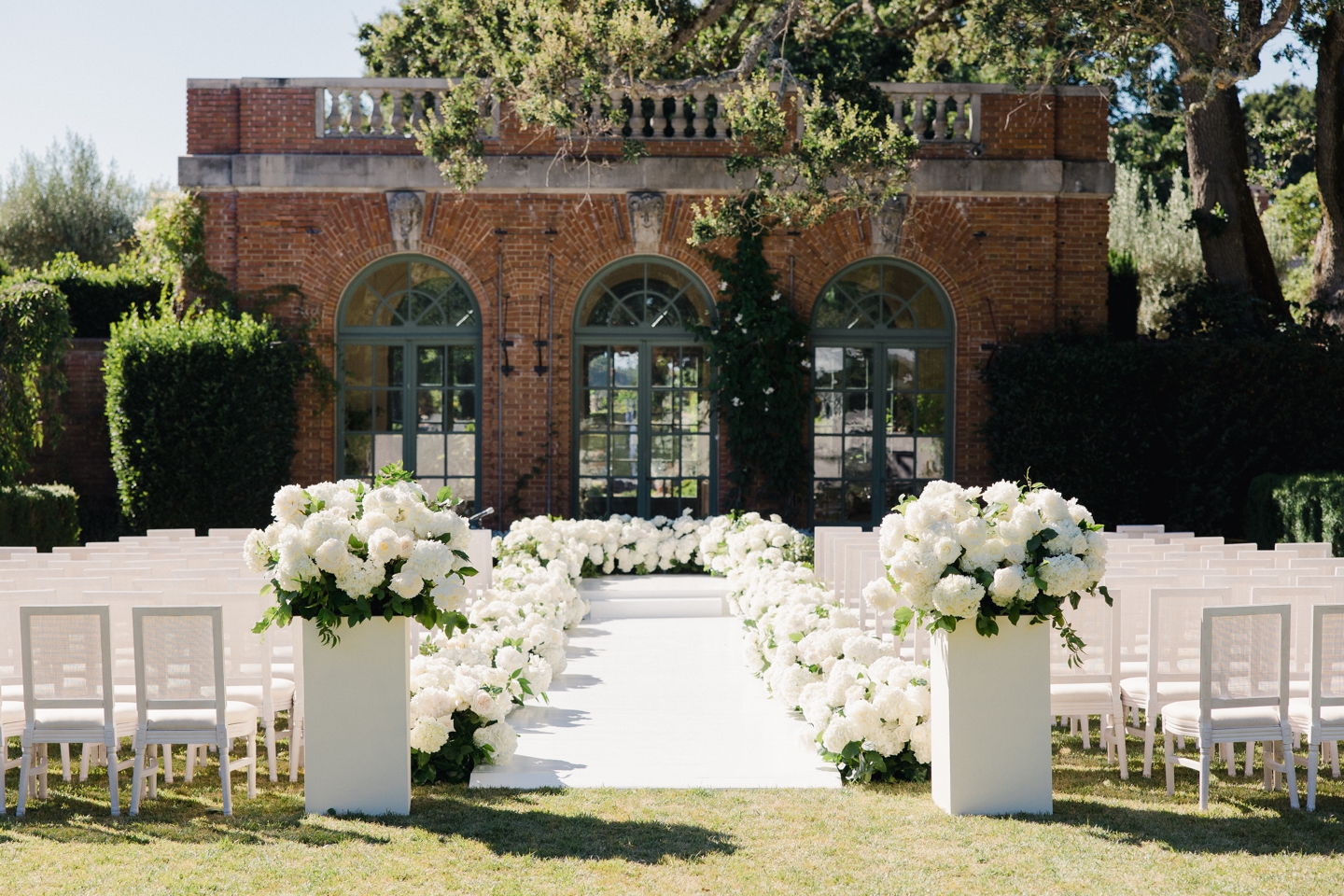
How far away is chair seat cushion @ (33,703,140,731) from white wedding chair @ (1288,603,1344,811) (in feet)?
16.6

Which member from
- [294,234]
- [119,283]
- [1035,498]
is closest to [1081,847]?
[1035,498]

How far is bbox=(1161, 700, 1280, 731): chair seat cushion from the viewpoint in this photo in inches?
215

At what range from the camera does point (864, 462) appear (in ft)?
49.1

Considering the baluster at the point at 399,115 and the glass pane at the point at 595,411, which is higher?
the baluster at the point at 399,115

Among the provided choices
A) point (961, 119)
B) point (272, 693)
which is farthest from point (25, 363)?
point (961, 119)

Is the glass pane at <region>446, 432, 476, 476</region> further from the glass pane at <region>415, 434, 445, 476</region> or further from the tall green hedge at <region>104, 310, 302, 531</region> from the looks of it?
the tall green hedge at <region>104, 310, 302, 531</region>

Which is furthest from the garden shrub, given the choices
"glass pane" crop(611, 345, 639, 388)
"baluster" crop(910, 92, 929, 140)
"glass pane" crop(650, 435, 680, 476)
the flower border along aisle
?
A: the flower border along aisle

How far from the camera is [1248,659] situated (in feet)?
17.9

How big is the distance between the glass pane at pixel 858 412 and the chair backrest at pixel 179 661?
1042 cm

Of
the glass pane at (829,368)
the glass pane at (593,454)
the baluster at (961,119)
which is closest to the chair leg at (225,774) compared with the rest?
the glass pane at (593,454)

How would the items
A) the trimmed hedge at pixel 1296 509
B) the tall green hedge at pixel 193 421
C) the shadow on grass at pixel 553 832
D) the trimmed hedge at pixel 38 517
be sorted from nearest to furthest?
the shadow on grass at pixel 553 832
the trimmed hedge at pixel 1296 509
the trimmed hedge at pixel 38 517
the tall green hedge at pixel 193 421

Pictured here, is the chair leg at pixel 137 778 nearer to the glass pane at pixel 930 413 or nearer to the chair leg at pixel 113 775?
the chair leg at pixel 113 775

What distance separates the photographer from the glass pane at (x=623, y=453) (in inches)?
586

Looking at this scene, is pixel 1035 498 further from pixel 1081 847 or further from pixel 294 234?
pixel 294 234
